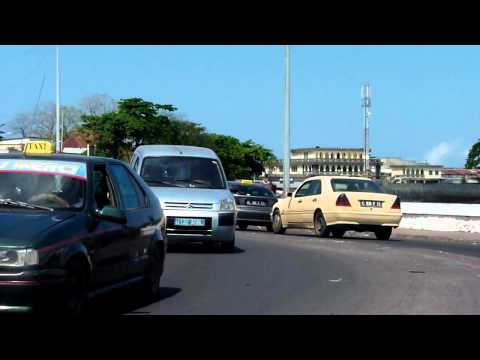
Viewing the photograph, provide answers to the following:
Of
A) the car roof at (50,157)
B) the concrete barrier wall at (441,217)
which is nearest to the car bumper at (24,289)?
the car roof at (50,157)

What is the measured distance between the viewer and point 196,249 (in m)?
17.2

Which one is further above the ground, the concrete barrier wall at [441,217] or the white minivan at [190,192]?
the white minivan at [190,192]

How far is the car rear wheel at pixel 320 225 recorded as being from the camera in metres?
22.6

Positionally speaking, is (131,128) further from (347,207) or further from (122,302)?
(122,302)

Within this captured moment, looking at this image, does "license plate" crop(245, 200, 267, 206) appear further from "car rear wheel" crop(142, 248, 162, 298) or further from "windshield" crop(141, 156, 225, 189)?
"car rear wheel" crop(142, 248, 162, 298)

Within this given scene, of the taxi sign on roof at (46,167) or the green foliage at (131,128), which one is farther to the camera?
the green foliage at (131,128)

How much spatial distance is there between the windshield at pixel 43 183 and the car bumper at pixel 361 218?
44.6 ft

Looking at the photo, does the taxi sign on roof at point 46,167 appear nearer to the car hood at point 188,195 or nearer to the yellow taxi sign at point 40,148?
the yellow taxi sign at point 40,148

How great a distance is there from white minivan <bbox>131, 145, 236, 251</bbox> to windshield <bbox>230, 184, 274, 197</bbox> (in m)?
10.1

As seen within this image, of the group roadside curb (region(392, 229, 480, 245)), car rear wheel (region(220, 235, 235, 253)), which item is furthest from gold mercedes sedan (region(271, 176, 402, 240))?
car rear wheel (region(220, 235, 235, 253))

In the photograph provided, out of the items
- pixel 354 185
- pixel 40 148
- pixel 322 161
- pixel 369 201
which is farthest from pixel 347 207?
pixel 322 161
